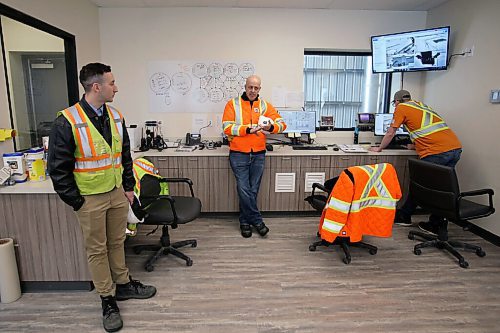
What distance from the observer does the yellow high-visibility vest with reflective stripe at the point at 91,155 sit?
6.33ft

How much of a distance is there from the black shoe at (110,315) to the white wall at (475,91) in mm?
3592

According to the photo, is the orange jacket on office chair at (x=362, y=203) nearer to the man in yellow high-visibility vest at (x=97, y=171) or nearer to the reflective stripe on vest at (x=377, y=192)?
the reflective stripe on vest at (x=377, y=192)

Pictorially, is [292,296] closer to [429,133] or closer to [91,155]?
[91,155]

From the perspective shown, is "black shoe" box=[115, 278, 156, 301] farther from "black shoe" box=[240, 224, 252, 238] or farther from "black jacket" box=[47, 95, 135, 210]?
"black shoe" box=[240, 224, 252, 238]

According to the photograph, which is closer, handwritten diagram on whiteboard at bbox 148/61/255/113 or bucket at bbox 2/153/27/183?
bucket at bbox 2/153/27/183

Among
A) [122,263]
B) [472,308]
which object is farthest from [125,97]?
[472,308]

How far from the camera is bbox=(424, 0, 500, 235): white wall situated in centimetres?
344

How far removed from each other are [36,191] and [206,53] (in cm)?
270

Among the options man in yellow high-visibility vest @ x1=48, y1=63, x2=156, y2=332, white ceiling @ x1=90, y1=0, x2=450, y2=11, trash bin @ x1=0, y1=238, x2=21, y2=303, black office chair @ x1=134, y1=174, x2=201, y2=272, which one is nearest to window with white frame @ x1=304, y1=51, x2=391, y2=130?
white ceiling @ x1=90, y1=0, x2=450, y2=11

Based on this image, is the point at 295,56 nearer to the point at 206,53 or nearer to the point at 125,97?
the point at 206,53

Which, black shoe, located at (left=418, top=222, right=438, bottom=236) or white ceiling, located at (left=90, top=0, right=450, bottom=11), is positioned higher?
white ceiling, located at (left=90, top=0, right=450, bottom=11)

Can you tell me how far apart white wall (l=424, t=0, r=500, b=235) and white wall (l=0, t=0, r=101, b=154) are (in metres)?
4.25

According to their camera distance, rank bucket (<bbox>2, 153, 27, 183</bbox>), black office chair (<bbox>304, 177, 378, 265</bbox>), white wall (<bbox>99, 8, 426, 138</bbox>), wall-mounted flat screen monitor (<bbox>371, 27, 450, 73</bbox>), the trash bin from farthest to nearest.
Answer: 1. white wall (<bbox>99, 8, 426, 138</bbox>)
2. wall-mounted flat screen monitor (<bbox>371, 27, 450, 73</bbox>)
3. black office chair (<bbox>304, 177, 378, 265</bbox>)
4. bucket (<bbox>2, 153, 27, 183</bbox>)
5. the trash bin

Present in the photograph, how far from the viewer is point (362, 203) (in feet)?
9.05
